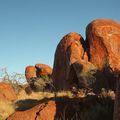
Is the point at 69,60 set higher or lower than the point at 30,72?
higher

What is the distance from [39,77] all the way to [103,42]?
1684 centimetres

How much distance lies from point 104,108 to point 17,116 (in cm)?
307

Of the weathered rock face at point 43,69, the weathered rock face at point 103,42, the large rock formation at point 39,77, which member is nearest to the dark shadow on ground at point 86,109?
the weathered rock face at point 103,42

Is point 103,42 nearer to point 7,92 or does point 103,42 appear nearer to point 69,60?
point 69,60

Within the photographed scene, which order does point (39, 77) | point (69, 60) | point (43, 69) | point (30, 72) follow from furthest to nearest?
point (30, 72) → point (43, 69) → point (39, 77) → point (69, 60)

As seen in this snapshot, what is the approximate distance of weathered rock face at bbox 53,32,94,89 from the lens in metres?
26.7

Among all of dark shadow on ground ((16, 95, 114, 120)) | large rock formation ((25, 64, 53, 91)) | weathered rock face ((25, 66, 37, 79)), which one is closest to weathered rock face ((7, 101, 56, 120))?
dark shadow on ground ((16, 95, 114, 120))

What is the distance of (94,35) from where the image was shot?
26031 mm

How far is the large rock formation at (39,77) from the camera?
117 feet

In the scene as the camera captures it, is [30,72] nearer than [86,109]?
No

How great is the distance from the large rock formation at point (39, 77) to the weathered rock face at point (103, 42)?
8.16 m

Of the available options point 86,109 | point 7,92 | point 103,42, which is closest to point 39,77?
point 103,42

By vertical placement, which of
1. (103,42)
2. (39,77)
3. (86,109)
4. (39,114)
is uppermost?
(103,42)

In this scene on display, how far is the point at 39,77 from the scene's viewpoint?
40688 millimetres
